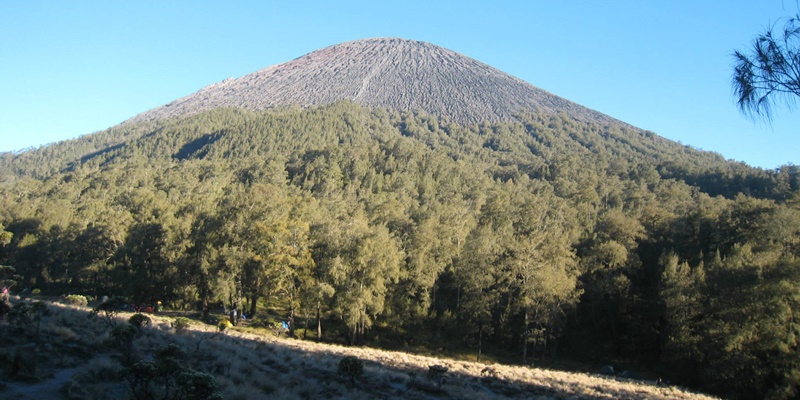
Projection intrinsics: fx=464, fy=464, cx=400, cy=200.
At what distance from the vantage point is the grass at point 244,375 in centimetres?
897

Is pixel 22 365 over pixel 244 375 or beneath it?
over

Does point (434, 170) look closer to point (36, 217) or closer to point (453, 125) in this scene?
point (36, 217)

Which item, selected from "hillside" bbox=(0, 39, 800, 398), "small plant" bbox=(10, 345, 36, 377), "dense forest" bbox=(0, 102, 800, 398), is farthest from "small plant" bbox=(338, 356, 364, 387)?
"dense forest" bbox=(0, 102, 800, 398)

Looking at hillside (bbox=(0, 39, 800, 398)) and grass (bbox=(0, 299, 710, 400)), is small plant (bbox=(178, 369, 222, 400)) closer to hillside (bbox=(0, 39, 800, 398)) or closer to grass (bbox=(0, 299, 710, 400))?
grass (bbox=(0, 299, 710, 400))

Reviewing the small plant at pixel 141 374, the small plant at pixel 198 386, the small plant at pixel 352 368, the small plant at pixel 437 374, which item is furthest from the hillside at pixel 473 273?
the small plant at pixel 437 374

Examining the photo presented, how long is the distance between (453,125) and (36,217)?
14127 centimetres

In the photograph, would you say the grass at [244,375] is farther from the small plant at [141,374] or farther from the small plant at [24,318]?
the small plant at [141,374]

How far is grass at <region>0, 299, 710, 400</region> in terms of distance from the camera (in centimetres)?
897

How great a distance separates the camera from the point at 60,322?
1392 centimetres

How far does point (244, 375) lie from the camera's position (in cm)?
1150

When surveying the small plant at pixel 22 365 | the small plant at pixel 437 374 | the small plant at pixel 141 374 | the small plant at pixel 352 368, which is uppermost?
the small plant at pixel 141 374

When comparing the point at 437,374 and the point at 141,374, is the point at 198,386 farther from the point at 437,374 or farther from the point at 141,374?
the point at 437,374

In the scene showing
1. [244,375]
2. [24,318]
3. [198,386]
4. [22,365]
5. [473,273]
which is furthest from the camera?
[473,273]

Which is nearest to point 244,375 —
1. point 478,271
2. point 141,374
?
point 141,374
